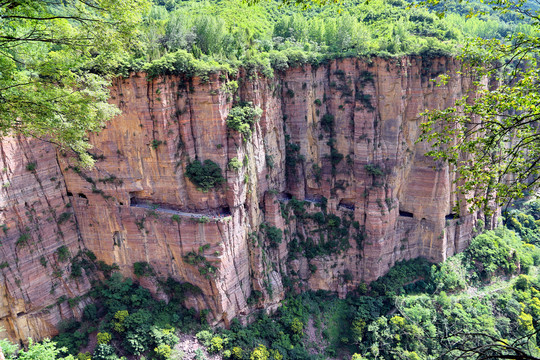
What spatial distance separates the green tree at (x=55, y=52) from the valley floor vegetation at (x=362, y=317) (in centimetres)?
1831

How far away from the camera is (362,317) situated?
98.1ft

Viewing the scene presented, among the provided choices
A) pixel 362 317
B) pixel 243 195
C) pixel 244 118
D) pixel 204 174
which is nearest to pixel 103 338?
pixel 204 174

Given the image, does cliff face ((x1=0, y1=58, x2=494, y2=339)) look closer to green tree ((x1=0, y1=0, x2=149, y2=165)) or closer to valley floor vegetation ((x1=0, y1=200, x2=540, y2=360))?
valley floor vegetation ((x1=0, y1=200, x2=540, y2=360))

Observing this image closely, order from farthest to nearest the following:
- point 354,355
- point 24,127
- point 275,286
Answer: point 275,286
point 354,355
point 24,127

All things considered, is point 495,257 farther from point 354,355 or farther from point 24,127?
point 24,127

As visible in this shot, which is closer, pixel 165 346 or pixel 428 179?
pixel 165 346

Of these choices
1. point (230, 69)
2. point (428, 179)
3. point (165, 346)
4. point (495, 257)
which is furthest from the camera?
point (495, 257)

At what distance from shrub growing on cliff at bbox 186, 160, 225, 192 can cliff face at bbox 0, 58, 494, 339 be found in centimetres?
55

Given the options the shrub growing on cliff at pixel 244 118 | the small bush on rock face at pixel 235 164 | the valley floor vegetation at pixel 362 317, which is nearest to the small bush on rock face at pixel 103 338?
the valley floor vegetation at pixel 362 317

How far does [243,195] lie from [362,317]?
569 inches

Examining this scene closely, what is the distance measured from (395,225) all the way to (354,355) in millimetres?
11811

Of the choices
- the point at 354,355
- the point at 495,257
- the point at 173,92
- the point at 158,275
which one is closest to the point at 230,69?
the point at 173,92

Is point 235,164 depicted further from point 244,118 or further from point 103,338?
point 103,338

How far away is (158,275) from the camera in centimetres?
2658
